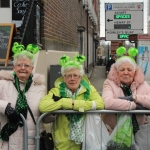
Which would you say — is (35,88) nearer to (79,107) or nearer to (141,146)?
(79,107)

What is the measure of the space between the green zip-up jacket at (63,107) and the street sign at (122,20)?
7.36 meters

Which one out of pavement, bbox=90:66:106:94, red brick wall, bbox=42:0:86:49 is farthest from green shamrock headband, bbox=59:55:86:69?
pavement, bbox=90:66:106:94

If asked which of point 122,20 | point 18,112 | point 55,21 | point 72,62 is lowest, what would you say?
point 18,112

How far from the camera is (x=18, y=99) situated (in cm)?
407

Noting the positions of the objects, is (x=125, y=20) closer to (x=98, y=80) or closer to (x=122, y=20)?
(x=122, y=20)

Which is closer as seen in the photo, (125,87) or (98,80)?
(125,87)

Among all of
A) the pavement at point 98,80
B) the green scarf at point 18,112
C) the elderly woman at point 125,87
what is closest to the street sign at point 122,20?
the pavement at point 98,80

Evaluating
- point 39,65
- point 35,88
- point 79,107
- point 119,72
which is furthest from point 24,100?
point 39,65

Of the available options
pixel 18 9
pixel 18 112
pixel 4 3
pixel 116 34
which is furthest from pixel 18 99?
pixel 116 34

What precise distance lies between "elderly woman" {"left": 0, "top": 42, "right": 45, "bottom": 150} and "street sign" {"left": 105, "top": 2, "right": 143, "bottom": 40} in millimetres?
7525

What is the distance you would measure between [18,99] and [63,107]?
1.55 feet

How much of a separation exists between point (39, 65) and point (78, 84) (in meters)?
2.58

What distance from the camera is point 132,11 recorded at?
11.4 metres

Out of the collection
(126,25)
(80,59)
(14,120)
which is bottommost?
(14,120)
